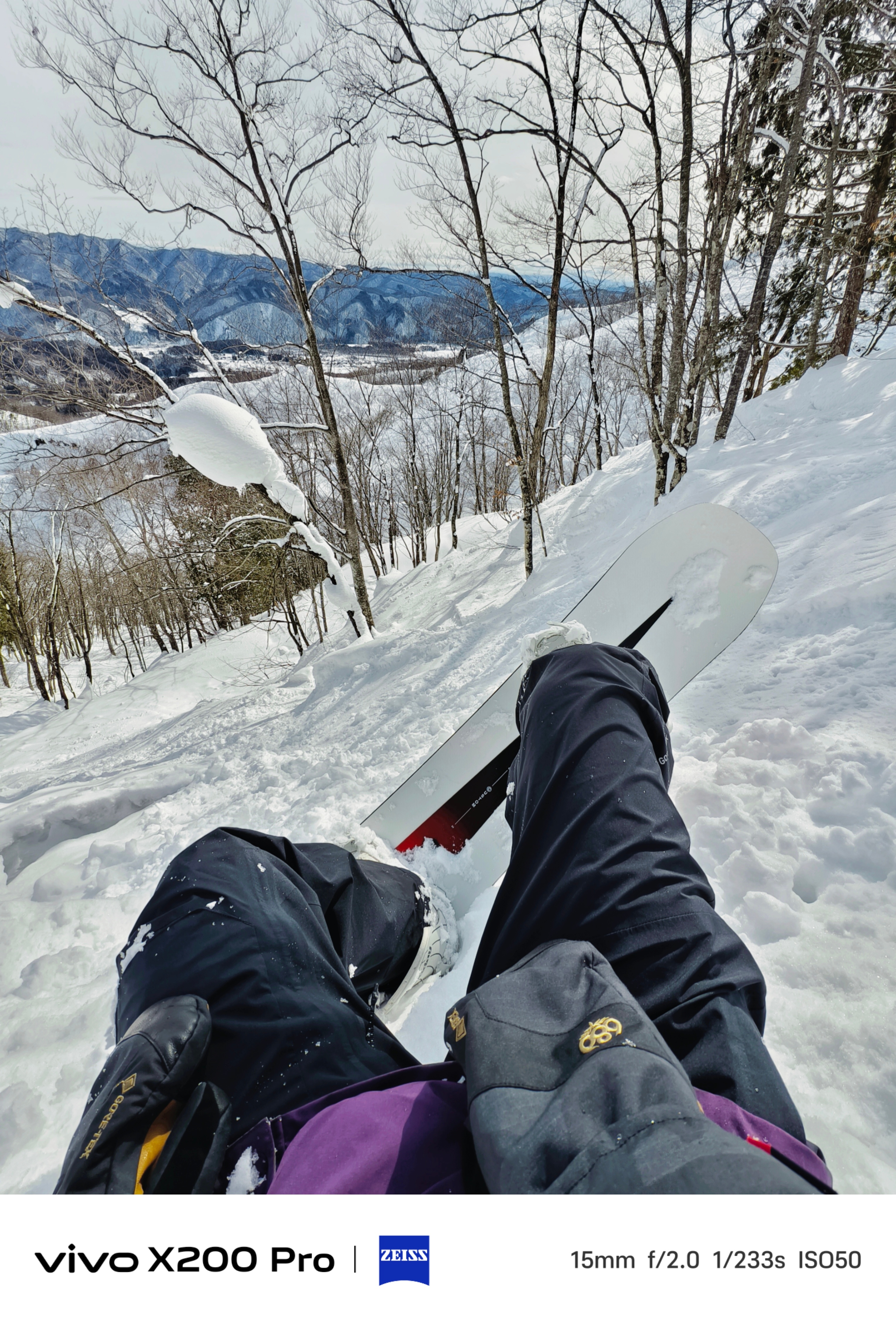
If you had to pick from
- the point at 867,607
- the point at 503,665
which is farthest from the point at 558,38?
the point at 867,607

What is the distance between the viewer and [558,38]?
17.2 feet

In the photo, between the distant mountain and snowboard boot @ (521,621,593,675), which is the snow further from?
snowboard boot @ (521,621,593,675)

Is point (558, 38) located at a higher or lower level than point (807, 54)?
higher

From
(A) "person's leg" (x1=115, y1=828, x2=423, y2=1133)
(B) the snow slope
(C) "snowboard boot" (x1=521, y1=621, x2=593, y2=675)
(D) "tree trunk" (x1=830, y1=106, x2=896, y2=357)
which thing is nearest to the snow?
(B) the snow slope

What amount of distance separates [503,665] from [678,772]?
2.45 metres

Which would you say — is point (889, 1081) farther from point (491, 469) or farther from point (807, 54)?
point (491, 469)

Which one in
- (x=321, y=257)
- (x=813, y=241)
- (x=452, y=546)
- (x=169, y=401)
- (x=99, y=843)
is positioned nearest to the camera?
(x=99, y=843)

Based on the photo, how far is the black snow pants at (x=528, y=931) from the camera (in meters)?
1.06

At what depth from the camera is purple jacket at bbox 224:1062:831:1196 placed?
2.66 feet

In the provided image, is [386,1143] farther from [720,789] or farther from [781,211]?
[781,211]

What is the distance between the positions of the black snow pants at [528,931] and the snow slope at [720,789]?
1.26 feet

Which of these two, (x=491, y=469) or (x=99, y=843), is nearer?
(x=99, y=843)
